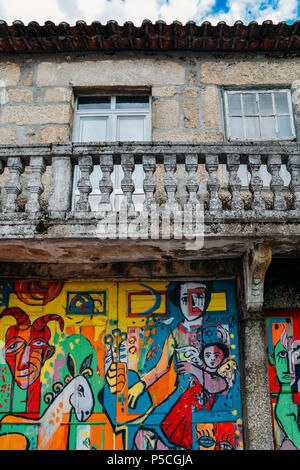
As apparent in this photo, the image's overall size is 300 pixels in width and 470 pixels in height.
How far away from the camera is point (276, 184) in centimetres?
376

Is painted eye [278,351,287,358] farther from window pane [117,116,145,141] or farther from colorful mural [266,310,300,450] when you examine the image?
window pane [117,116,145,141]

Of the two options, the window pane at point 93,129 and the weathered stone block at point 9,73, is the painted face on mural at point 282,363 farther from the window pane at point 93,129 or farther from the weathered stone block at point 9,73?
the weathered stone block at point 9,73

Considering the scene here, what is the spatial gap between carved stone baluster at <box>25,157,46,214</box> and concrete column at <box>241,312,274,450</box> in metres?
2.43

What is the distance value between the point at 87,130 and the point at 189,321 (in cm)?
283

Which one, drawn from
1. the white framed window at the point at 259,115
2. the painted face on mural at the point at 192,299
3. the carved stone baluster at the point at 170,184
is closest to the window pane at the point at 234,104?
the white framed window at the point at 259,115

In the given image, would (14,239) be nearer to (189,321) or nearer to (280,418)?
(189,321)

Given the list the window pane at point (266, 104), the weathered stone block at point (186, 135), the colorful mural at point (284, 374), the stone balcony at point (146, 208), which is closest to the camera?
the stone balcony at point (146, 208)

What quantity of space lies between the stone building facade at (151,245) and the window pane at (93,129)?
0.11 ft

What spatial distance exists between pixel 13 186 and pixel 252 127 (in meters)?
3.15

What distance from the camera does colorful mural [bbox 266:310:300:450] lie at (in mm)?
4090

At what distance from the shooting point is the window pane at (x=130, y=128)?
17.4ft

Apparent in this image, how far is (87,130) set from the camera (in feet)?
17.6
